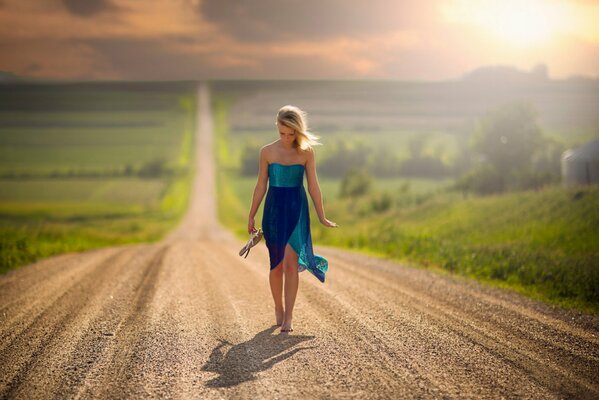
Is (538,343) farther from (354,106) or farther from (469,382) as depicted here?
(354,106)

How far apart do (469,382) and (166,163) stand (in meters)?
108

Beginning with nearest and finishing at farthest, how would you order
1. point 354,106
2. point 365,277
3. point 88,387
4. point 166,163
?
point 88,387 → point 365,277 → point 166,163 → point 354,106

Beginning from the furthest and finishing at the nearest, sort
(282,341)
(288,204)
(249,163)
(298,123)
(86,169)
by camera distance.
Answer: (249,163), (86,169), (288,204), (298,123), (282,341)

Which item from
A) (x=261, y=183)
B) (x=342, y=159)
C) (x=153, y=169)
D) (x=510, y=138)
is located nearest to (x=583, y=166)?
(x=510, y=138)

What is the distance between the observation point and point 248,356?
6.47 m

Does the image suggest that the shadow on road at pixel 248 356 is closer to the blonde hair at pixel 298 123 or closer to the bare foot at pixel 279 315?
the bare foot at pixel 279 315

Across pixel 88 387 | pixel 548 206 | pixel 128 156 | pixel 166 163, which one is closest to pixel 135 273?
pixel 88 387

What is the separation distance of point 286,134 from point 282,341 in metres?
Result: 2.30

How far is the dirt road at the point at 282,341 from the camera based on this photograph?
219 inches

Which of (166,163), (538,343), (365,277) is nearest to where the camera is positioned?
(538,343)

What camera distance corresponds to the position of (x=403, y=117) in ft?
570

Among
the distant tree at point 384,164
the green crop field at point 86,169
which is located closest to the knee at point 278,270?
the green crop field at point 86,169

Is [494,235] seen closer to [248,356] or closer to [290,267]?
[290,267]

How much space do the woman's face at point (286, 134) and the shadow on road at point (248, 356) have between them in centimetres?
221
